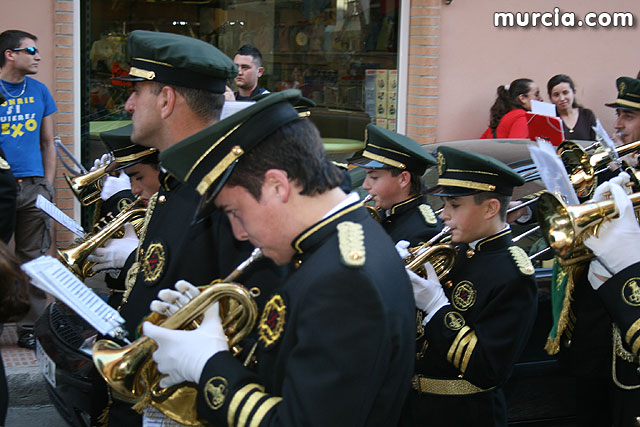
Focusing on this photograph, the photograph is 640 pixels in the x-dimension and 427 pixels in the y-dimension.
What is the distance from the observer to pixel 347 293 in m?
1.70

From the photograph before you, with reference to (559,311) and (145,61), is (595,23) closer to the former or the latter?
(559,311)

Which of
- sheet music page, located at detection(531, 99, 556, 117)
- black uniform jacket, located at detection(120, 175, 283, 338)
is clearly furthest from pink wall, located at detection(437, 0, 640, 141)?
black uniform jacket, located at detection(120, 175, 283, 338)

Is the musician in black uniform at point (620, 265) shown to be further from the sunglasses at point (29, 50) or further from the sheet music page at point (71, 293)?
the sunglasses at point (29, 50)

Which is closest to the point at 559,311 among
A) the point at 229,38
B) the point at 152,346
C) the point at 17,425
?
the point at 152,346

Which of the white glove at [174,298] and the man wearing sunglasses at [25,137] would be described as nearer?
the white glove at [174,298]

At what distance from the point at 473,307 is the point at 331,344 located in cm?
138

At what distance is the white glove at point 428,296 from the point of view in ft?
9.54

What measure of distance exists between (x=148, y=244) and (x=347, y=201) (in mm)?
867

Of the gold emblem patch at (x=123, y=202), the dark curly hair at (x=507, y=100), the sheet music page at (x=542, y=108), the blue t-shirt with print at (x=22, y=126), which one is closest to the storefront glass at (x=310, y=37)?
the dark curly hair at (x=507, y=100)

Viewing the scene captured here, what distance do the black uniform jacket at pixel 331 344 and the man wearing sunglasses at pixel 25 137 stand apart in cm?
392

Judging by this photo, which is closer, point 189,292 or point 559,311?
point 189,292

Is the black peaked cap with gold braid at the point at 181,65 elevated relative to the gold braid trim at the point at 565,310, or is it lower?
elevated

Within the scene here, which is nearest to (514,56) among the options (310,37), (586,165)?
(310,37)

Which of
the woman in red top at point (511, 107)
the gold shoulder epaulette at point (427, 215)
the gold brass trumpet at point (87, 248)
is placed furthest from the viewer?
the woman in red top at point (511, 107)
